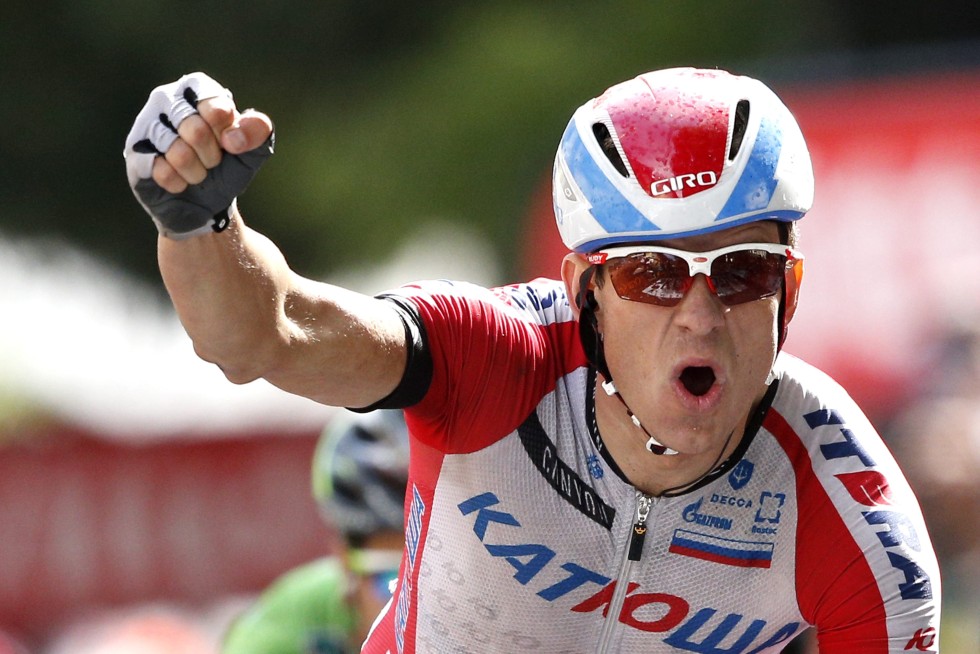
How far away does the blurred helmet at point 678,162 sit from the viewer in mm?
3447

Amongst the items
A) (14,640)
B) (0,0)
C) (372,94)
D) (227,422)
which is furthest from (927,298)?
(0,0)

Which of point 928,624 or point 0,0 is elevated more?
point 0,0

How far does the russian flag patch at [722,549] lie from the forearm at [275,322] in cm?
87

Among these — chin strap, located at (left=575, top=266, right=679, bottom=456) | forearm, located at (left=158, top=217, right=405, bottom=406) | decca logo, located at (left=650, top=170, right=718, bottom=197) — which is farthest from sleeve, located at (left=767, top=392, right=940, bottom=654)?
forearm, located at (left=158, top=217, right=405, bottom=406)

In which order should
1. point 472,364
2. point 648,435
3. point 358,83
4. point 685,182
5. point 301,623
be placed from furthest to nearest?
point 358,83 → point 301,623 → point 648,435 → point 472,364 → point 685,182

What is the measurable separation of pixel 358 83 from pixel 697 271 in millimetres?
20273

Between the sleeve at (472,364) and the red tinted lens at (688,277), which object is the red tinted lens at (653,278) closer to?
the red tinted lens at (688,277)

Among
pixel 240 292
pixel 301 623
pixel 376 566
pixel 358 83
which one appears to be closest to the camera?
pixel 240 292

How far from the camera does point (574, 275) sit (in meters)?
3.74

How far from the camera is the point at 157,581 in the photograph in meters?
9.71

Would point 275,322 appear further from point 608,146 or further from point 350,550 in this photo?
point 350,550

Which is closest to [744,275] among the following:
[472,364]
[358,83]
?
[472,364]

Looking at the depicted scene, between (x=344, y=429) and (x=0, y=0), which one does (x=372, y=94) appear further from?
(x=344, y=429)

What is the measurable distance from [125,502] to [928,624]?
7219mm
